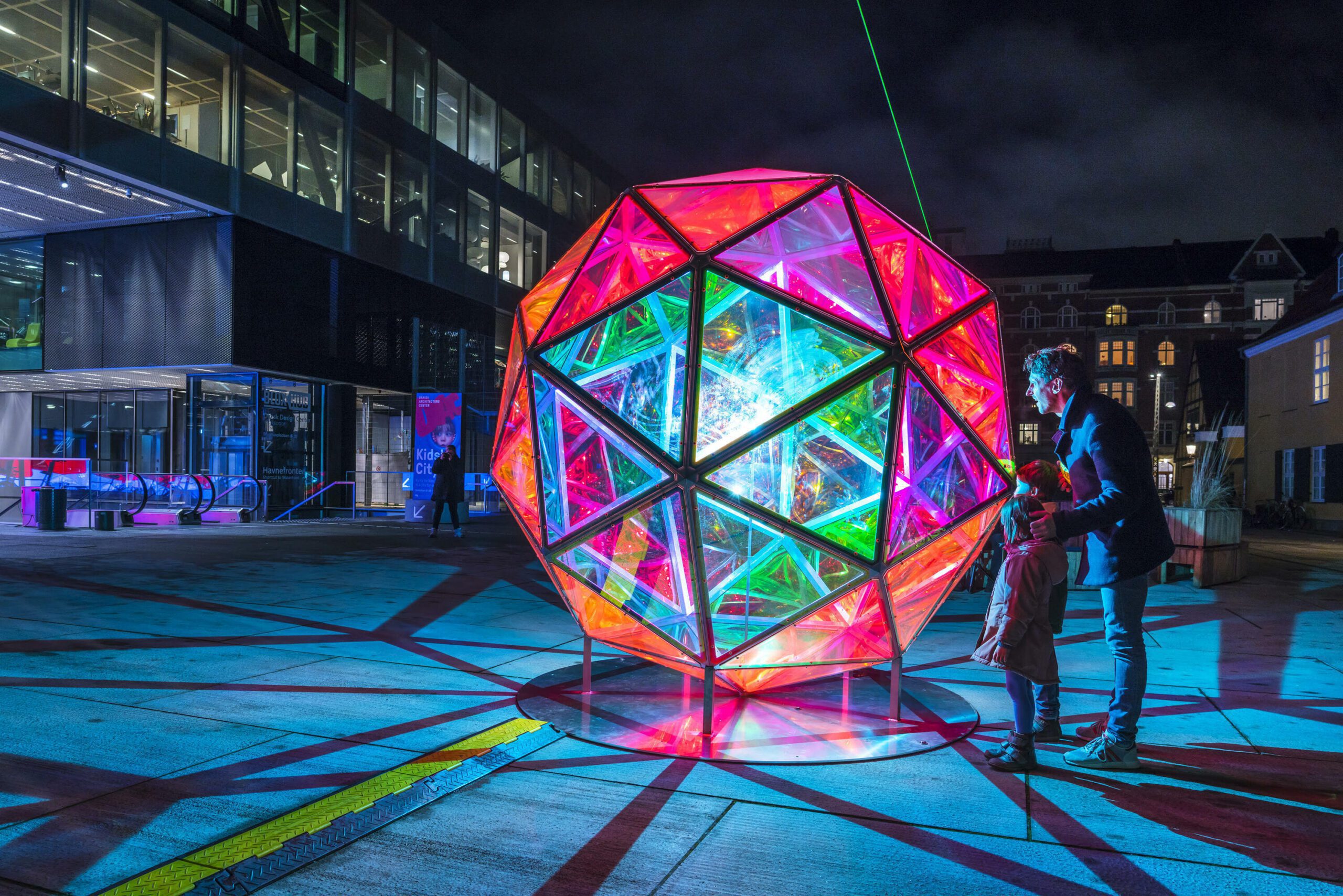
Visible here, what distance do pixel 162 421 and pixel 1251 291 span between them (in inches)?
2495

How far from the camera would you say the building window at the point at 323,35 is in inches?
907

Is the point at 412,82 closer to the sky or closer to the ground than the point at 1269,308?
closer to the sky

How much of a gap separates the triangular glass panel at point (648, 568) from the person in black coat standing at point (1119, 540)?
185cm

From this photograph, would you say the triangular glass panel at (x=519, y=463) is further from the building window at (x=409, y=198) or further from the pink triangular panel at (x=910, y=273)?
the building window at (x=409, y=198)

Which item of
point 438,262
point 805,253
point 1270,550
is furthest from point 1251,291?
point 805,253

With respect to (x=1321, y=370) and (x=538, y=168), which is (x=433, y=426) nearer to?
(x=538, y=168)

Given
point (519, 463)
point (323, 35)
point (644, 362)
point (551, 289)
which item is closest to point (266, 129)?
point (323, 35)

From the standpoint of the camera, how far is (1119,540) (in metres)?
4.27

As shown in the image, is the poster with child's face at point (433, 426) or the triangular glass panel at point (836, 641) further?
the poster with child's face at point (433, 426)

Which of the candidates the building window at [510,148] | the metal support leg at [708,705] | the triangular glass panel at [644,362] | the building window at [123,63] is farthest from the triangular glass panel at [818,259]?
the building window at [510,148]

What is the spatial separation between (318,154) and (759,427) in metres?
23.0

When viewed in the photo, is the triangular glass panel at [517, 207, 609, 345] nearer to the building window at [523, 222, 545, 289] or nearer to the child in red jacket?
the child in red jacket

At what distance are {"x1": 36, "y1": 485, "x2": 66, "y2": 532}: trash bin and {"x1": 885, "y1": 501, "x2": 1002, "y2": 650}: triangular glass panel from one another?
67.7 ft

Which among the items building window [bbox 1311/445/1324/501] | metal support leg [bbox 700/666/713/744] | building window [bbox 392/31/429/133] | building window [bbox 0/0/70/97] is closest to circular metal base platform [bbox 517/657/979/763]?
metal support leg [bbox 700/666/713/744]
